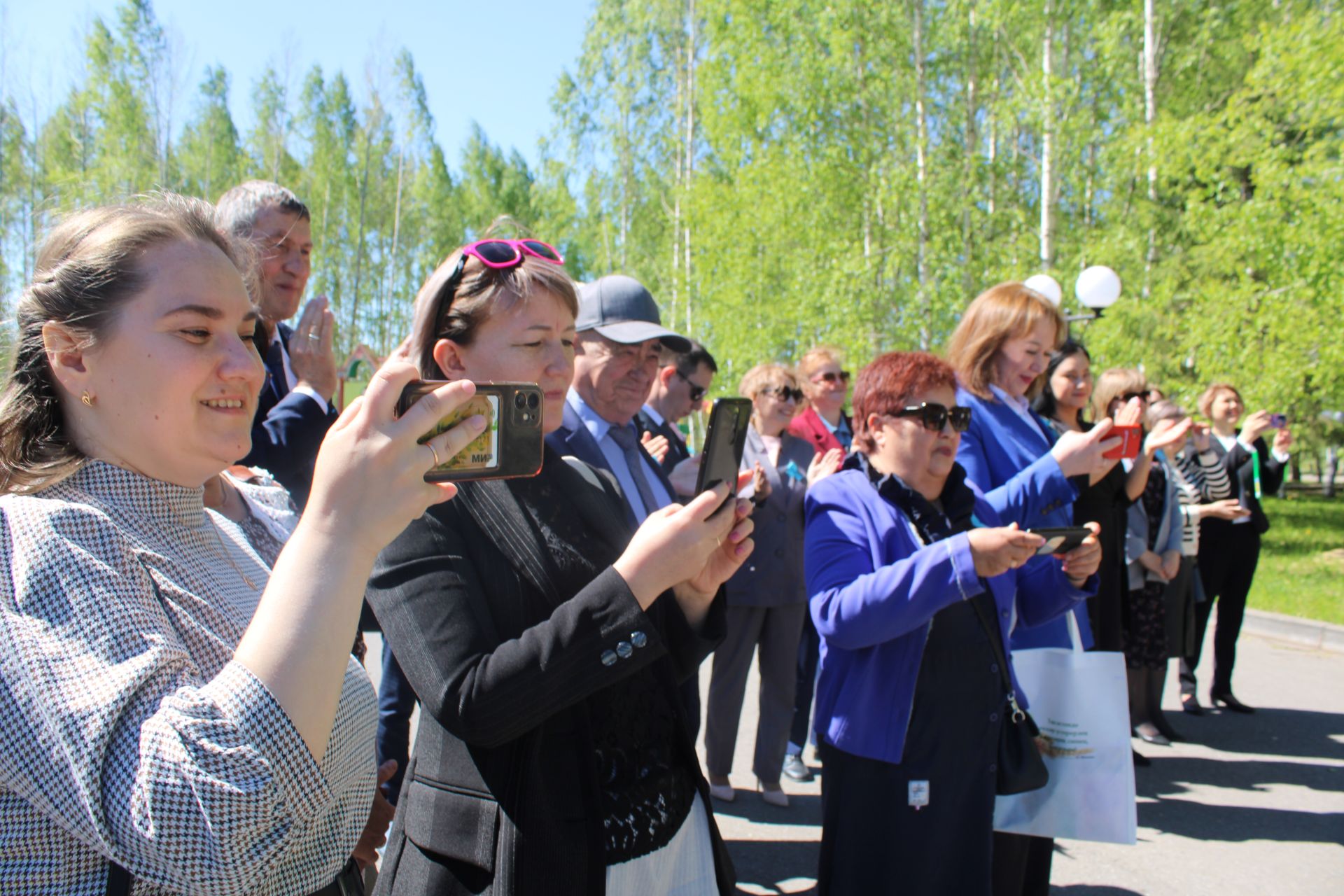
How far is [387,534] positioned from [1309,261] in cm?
1201

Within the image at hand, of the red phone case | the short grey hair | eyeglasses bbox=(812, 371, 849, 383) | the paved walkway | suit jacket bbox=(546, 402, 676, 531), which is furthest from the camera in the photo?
eyeglasses bbox=(812, 371, 849, 383)

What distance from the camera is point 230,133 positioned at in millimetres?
35031

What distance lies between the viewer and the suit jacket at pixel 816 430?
600cm

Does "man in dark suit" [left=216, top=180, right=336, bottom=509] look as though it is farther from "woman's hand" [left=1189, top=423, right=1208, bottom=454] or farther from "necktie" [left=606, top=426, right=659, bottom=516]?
"woman's hand" [left=1189, top=423, right=1208, bottom=454]

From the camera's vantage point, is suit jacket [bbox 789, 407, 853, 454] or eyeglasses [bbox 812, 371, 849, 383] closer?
suit jacket [bbox 789, 407, 853, 454]

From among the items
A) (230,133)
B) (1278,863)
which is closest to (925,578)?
(1278,863)

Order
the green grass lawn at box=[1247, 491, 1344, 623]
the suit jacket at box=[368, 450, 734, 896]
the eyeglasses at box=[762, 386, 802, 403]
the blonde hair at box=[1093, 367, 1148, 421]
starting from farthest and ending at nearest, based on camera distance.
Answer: the green grass lawn at box=[1247, 491, 1344, 623] < the eyeglasses at box=[762, 386, 802, 403] < the blonde hair at box=[1093, 367, 1148, 421] < the suit jacket at box=[368, 450, 734, 896]

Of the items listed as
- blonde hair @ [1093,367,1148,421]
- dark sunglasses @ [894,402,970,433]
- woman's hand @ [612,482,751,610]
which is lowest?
woman's hand @ [612,482,751,610]

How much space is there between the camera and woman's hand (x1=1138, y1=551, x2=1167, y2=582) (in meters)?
5.62

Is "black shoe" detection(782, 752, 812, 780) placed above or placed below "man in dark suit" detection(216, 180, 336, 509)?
below

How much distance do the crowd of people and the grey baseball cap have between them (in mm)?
14

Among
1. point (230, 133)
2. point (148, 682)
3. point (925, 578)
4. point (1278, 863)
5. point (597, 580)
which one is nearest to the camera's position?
point (148, 682)

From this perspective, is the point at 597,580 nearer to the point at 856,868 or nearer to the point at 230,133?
the point at 856,868

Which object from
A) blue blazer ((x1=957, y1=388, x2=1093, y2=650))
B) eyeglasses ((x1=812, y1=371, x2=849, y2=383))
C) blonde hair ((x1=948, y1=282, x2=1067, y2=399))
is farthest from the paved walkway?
eyeglasses ((x1=812, y1=371, x2=849, y2=383))
